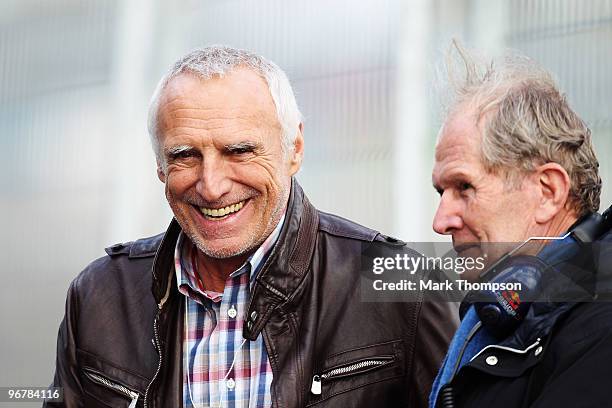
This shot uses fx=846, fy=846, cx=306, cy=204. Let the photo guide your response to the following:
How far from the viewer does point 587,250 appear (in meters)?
1.32

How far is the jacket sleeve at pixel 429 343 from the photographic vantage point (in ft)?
6.59

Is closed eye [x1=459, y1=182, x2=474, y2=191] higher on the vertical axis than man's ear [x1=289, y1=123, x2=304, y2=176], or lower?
lower

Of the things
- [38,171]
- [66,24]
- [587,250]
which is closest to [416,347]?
[587,250]

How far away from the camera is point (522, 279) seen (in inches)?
53.7

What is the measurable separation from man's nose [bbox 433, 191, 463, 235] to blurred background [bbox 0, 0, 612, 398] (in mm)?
1849

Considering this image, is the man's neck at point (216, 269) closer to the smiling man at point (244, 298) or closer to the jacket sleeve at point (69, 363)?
the smiling man at point (244, 298)

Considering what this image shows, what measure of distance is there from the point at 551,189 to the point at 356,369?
0.72 meters

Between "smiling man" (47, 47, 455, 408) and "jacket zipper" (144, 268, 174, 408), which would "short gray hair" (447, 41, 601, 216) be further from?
"jacket zipper" (144, 268, 174, 408)

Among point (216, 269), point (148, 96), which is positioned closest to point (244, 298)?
point (216, 269)

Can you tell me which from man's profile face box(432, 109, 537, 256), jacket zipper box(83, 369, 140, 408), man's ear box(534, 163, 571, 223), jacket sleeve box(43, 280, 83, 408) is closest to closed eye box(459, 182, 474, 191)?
man's profile face box(432, 109, 537, 256)

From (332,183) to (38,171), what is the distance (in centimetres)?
147

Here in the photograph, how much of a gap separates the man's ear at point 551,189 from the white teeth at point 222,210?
0.80 meters

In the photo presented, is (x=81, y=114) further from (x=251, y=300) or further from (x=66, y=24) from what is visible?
(x=251, y=300)

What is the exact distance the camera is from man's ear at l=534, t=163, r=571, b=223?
4.77ft
